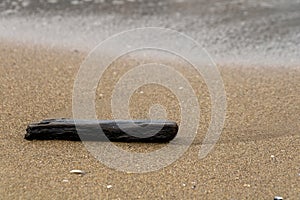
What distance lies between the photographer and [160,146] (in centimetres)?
280

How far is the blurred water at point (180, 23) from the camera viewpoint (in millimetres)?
4566

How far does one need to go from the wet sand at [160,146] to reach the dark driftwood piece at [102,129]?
38 mm

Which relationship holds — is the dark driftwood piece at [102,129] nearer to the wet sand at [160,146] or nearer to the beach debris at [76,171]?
the wet sand at [160,146]

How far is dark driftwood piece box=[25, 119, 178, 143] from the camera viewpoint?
2740 millimetres

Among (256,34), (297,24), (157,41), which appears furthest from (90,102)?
(297,24)

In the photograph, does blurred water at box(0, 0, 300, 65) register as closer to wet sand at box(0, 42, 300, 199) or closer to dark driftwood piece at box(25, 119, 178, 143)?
wet sand at box(0, 42, 300, 199)

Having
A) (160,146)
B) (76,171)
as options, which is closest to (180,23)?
A: (160,146)

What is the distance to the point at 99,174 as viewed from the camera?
2568 mm

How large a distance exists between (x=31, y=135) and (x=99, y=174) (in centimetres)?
40

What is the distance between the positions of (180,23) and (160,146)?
95.9 inches

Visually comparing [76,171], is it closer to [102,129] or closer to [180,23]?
[102,129]

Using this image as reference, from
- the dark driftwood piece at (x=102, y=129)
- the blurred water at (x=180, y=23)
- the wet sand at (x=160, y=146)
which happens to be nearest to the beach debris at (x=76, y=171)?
the wet sand at (x=160, y=146)

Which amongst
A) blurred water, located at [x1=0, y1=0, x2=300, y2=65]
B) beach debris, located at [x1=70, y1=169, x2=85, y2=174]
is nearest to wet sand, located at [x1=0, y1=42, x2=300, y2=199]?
beach debris, located at [x1=70, y1=169, x2=85, y2=174]

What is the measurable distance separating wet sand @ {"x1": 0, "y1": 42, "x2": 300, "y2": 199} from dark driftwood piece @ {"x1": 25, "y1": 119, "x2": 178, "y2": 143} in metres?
0.04
